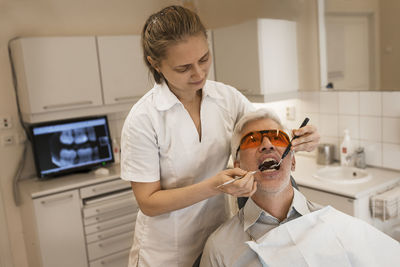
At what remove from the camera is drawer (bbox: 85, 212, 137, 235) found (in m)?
2.88

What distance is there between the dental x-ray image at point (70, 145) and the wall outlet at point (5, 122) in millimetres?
269

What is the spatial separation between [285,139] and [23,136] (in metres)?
2.44

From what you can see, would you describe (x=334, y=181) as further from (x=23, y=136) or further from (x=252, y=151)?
(x=23, y=136)

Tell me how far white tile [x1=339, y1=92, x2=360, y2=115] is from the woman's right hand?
1.83m

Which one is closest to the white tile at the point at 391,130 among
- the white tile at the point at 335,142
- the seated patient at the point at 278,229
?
the white tile at the point at 335,142

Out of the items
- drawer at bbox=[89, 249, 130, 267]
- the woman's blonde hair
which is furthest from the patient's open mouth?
drawer at bbox=[89, 249, 130, 267]

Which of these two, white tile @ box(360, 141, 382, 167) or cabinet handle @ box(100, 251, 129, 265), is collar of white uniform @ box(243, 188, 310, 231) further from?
cabinet handle @ box(100, 251, 129, 265)

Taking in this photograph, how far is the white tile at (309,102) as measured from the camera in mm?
3006

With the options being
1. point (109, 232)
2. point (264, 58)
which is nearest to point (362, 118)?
point (264, 58)

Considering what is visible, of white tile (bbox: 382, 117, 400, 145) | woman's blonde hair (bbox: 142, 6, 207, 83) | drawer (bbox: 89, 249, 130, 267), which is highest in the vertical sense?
A: woman's blonde hair (bbox: 142, 6, 207, 83)

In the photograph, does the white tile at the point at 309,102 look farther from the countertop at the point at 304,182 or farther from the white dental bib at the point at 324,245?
the white dental bib at the point at 324,245

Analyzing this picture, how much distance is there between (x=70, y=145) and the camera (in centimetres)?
305

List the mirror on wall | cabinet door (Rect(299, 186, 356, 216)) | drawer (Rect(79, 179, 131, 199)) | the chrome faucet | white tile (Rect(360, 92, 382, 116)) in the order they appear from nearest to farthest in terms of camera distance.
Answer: cabinet door (Rect(299, 186, 356, 216)), the mirror on wall, white tile (Rect(360, 92, 382, 116)), the chrome faucet, drawer (Rect(79, 179, 131, 199))

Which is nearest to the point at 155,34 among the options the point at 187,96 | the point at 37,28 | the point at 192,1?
the point at 187,96
